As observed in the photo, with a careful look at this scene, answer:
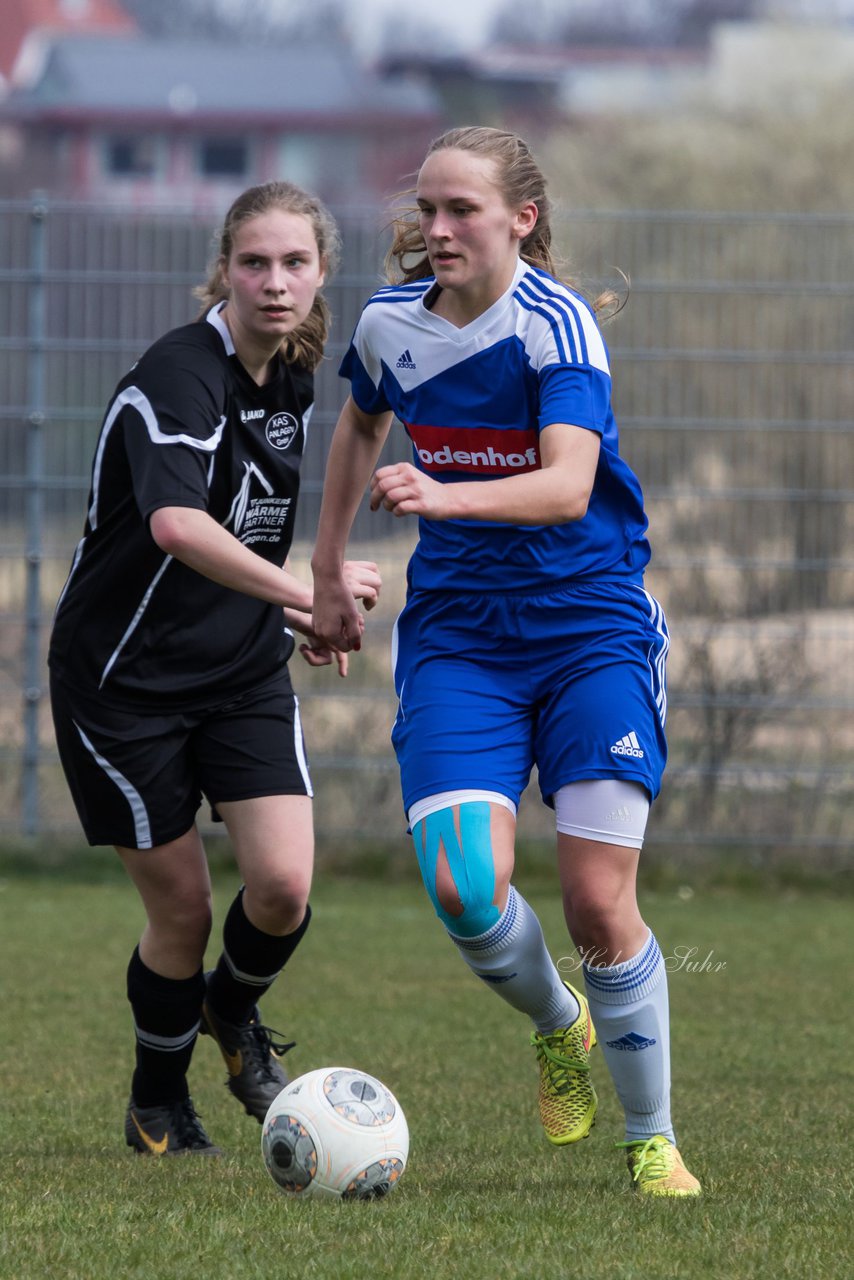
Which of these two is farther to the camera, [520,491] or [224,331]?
[224,331]

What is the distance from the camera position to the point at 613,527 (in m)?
4.05

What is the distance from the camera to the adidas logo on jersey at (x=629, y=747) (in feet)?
12.7

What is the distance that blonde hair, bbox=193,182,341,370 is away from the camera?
4.42 meters

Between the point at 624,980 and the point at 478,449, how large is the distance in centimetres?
114

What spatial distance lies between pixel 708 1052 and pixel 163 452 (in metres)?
2.84

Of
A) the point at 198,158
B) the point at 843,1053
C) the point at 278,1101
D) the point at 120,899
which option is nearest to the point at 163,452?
the point at 278,1101

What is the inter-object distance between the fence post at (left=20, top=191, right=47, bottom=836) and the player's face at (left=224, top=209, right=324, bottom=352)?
546cm

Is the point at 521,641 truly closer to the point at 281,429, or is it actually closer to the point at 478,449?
the point at 478,449

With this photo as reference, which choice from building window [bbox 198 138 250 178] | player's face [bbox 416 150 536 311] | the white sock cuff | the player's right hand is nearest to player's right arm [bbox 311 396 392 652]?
the player's right hand

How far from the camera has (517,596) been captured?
3977 millimetres

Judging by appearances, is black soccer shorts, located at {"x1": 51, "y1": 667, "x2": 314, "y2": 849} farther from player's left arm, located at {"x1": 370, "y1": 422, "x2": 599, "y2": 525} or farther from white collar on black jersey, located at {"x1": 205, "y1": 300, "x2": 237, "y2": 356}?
player's left arm, located at {"x1": 370, "y1": 422, "x2": 599, "y2": 525}

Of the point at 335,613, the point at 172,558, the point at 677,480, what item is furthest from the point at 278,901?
the point at 677,480

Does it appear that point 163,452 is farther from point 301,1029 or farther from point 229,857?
point 229,857

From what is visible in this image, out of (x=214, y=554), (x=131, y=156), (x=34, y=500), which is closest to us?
(x=214, y=554)
